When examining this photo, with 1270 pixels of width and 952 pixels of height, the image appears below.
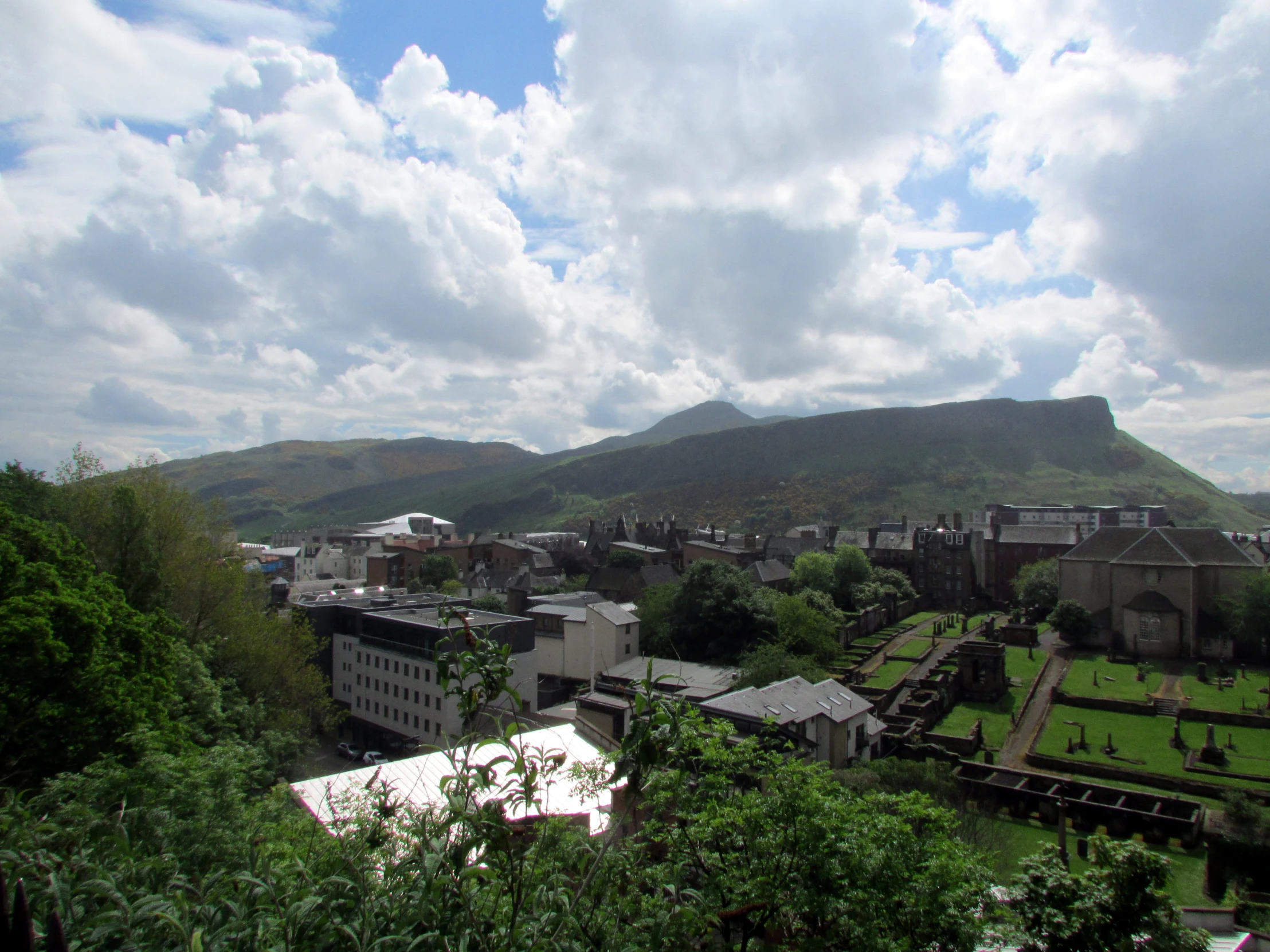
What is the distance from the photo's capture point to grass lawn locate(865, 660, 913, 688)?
42.2 meters

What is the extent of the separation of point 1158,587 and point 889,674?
74.4 feet

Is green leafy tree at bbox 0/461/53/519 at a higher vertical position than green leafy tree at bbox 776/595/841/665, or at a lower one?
higher

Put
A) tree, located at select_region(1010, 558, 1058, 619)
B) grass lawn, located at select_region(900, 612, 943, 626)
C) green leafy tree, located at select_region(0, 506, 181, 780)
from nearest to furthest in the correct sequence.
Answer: green leafy tree, located at select_region(0, 506, 181, 780) < tree, located at select_region(1010, 558, 1058, 619) < grass lawn, located at select_region(900, 612, 943, 626)

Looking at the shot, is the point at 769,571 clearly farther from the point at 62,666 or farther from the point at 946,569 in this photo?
the point at 62,666

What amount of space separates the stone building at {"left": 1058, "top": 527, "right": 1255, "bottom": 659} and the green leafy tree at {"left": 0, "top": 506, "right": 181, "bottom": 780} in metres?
54.6

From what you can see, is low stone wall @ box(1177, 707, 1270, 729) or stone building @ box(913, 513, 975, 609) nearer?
low stone wall @ box(1177, 707, 1270, 729)

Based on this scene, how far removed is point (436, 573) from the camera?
255 ft

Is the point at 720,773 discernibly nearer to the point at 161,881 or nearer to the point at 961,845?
the point at 961,845

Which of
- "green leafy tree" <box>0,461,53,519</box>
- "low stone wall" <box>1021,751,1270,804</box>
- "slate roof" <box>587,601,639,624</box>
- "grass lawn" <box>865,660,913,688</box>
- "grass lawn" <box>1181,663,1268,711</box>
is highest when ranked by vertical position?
"green leafy tree" <box>0,461,53,519</box>

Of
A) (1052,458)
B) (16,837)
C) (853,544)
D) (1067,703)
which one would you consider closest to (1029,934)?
(16,837)

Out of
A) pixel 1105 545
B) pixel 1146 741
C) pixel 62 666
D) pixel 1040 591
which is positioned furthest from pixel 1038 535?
pixel 62 666

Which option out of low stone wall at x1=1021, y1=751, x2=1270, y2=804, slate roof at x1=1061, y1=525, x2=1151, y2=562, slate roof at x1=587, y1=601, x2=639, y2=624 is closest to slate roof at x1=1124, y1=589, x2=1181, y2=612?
slate roof at x1=1061, y1=525, x2=1151, y2=562

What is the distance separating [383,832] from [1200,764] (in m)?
35.9

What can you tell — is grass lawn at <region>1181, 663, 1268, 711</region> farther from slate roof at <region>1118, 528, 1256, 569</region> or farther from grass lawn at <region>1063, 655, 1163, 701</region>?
Answer: slate roof at <region>1118, 528, 1256, 569</region>
